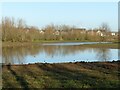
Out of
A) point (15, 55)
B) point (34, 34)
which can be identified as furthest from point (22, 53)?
point (34, 34)

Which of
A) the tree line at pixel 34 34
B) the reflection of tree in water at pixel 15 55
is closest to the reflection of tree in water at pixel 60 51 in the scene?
the reflection of tree in water at pixel 15 55

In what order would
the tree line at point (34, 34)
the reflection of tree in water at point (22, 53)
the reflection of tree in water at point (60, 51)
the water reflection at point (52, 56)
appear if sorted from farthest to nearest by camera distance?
the tree line at point (34, 34), the reflection of tree in water at point (60, 51), the water reflection at point (52, 56), the reflection of tree in water at point (22, 53)

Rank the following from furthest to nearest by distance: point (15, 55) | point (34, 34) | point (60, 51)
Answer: point (34, 34)
point (60, 51)
point (15, 55)

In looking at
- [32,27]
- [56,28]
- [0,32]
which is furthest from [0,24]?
[56,28]

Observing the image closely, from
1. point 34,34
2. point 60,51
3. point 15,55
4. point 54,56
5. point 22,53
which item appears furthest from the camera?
point 34,34

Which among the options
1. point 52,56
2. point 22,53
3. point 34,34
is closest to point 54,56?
point 52,56

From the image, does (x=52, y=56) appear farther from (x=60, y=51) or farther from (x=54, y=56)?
(x=60, y=51)

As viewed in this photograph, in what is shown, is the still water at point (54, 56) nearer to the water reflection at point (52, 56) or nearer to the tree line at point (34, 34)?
the water reflection at point (52, 56)

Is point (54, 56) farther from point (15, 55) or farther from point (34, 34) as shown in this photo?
point (34, 34)

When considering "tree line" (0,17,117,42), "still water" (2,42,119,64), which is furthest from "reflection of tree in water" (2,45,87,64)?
"tree line" (0,17,117,42)

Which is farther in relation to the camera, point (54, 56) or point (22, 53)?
point (22, 53)

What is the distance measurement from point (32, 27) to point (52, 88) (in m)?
68.6

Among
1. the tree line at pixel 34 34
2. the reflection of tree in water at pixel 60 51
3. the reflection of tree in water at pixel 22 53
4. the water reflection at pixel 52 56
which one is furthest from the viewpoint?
the tree line at pixel 34 34

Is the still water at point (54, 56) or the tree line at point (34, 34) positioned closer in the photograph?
the still water at point (54, 56)
